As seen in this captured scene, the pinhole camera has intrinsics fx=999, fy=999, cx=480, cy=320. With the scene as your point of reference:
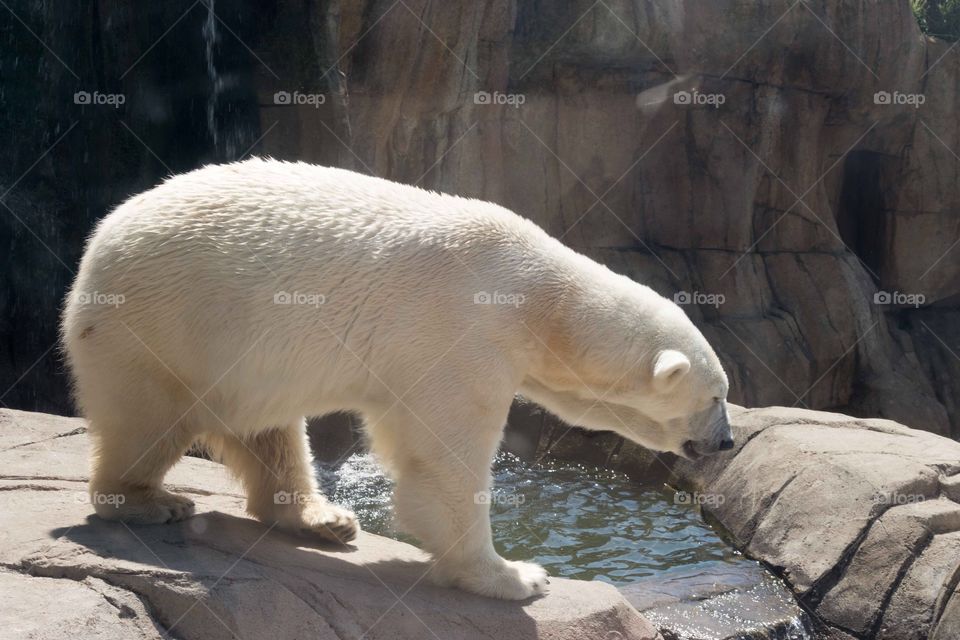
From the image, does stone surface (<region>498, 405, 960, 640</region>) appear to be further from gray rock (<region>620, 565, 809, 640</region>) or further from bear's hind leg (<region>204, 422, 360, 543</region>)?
bear's hind leg (<region>204, 422, 360, 543</region>)

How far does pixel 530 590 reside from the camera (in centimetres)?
400

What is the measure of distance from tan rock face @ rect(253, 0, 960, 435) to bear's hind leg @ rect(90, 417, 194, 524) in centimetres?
689

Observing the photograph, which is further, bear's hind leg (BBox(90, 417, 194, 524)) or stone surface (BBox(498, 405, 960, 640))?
stone surface (BBox(498, 405, 960, 640))

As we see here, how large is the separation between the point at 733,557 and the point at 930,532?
1.17 metres

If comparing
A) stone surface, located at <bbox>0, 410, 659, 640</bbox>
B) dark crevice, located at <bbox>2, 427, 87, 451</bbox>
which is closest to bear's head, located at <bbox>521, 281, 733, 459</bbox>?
stone surface, located at <bbox>0, 410, 659, 640</bbox>

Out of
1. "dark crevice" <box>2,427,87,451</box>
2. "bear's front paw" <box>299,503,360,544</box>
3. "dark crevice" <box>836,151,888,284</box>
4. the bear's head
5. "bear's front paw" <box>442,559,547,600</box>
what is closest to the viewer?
"bear's front paw" <box>442,559,547,600</box>

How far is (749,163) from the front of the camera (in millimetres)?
14086

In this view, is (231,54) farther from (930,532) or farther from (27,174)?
(930,532)

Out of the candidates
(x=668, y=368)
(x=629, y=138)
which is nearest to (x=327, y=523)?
(x=668, y=368)

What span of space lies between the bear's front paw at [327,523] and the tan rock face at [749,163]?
6.53m

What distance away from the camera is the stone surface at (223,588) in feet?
10.5

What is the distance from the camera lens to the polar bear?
Answer: 3.81 meters

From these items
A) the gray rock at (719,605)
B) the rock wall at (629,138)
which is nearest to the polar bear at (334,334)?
the gray rock at (719,605)

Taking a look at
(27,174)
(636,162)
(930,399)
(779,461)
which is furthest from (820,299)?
(27,174)
